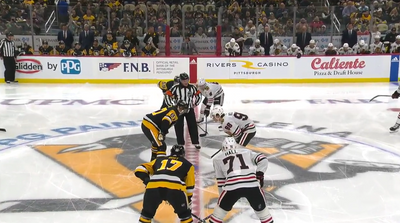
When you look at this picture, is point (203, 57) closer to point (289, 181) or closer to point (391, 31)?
point (391, 31)

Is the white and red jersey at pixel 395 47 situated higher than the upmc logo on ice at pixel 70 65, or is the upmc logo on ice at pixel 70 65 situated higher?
the white and red jersey at pixel 395 47

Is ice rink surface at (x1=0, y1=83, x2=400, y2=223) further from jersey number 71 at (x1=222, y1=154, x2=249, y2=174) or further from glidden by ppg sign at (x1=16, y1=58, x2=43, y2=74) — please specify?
glidden by ppg sign at (x1=16, y1=58, x2=43, y2=74)

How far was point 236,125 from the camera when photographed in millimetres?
5949

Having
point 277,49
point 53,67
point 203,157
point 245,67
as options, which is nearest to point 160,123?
point 203,157

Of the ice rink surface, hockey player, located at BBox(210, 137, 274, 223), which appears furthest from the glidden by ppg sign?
hockey player, located at BBox(210, 137, 274, 223)

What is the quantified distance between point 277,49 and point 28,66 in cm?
759

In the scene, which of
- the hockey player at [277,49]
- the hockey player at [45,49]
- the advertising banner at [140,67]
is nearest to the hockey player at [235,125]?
the advertising banner at [140,67]

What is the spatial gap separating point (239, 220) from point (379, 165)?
8.97ft

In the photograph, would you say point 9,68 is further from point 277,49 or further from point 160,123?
point 160,123

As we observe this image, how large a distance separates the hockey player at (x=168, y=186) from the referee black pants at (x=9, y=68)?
1071 centimetres

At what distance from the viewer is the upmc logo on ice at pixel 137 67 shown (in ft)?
45.0

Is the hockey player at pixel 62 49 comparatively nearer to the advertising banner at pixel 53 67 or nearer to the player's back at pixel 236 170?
the advertising banner at pixel 53 67

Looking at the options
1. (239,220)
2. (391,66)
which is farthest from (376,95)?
(239,220)

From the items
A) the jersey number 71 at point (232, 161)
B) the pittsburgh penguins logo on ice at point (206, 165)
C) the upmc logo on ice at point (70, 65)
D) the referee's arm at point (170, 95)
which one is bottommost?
the pittsburgh penguins logo on ice at point (206, 165)
